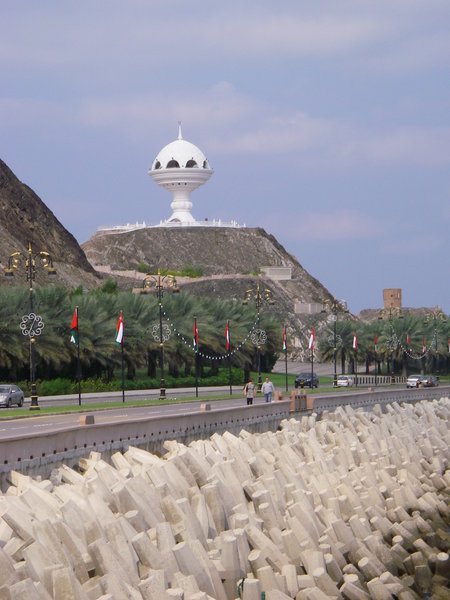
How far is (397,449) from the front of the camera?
3459 centimetres

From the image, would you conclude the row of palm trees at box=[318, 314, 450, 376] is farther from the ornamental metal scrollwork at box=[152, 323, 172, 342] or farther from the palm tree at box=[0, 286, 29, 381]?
the palm tree at box=[0, 286, 29, 381]

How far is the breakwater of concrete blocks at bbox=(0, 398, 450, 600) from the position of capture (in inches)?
602

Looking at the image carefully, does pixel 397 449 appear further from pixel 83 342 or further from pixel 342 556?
pixel 83 342

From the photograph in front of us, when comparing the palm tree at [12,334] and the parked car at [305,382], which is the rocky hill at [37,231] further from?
the palm tree at [12,334]

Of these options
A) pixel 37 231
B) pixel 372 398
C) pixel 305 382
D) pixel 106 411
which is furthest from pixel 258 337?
pixel 37 231

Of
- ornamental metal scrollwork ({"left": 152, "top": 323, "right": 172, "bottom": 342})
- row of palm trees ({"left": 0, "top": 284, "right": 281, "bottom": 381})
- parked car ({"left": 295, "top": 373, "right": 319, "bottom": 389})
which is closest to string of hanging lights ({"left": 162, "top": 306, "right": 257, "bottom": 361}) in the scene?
row of palm trees ({"left": 0, "top": 284, "right": 281, "bottom": 381})

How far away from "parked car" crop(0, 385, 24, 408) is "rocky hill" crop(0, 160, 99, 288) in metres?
53.7

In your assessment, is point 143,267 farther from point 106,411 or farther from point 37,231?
point 106,411

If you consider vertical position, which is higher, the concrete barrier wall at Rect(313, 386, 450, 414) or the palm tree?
the palm tree

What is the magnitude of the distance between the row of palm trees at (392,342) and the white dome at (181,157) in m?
68.7

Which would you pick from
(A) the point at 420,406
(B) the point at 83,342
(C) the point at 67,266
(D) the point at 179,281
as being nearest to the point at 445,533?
(A) the point at 420,406

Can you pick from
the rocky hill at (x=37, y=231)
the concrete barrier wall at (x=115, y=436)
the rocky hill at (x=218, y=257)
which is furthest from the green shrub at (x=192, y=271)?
the concrete barrier wall at (x=115, y=436)

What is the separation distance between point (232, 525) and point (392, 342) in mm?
78173

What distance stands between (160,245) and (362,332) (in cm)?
6732
